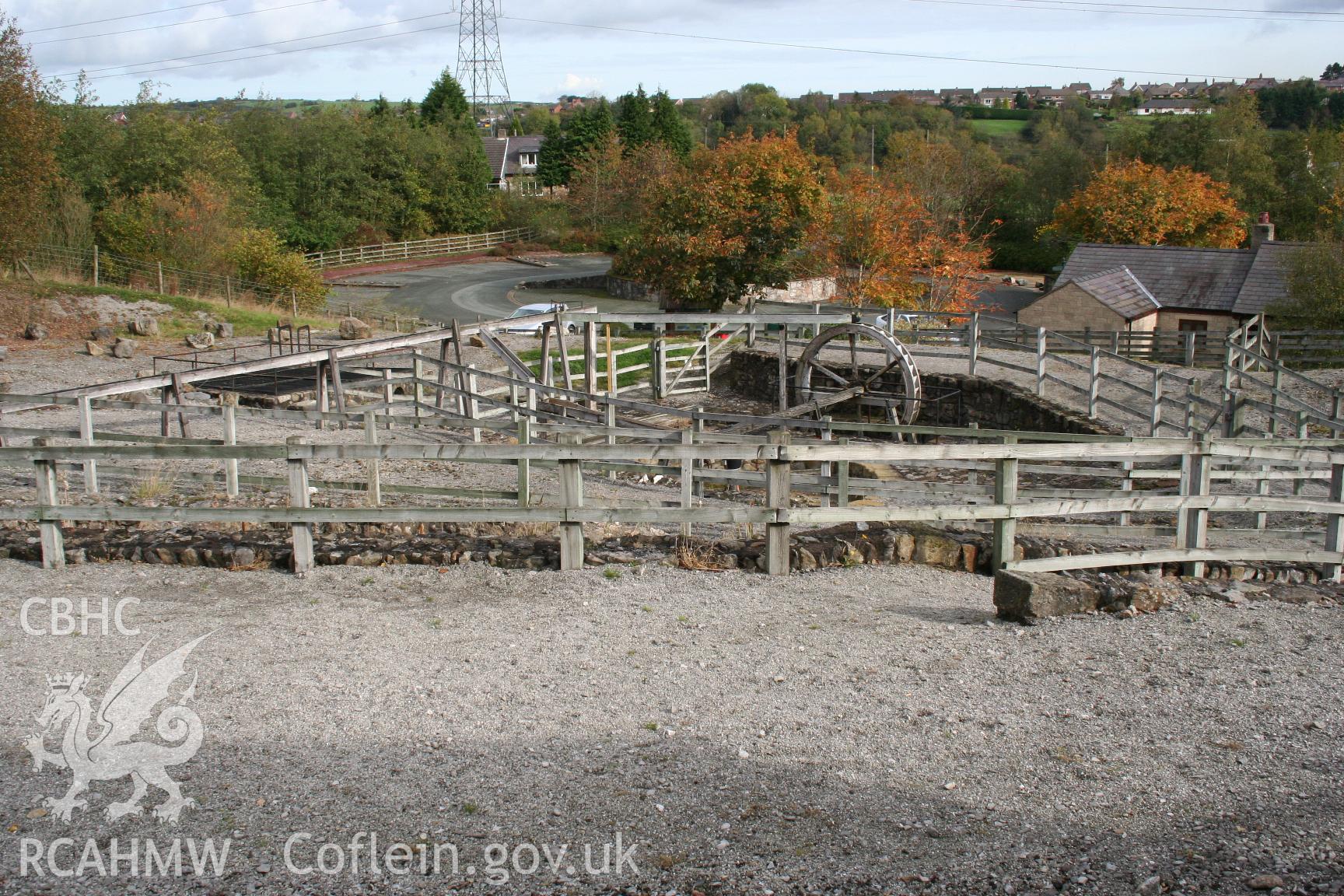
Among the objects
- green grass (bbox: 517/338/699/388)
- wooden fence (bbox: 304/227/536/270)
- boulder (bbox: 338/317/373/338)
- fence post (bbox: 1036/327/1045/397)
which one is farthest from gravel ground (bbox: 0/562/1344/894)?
wooden fence (bbox: 304/227/536/270)

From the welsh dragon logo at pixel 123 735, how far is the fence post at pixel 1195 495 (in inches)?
265

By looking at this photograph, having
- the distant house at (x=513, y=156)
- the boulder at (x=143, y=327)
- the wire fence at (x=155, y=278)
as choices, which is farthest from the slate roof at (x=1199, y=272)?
the distant house at (x=513, y=156)

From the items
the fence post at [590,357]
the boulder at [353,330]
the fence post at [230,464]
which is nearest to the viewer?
the fence post at [230,464]

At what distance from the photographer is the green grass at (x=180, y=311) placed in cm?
2912

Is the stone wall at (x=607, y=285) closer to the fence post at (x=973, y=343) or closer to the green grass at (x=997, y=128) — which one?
the fence post at (x=973, y=343)

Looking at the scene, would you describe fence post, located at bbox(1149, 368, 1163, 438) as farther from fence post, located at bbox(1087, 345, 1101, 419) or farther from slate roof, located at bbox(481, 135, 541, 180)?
slate roof, located at bbox(481, 135, 541, 180)

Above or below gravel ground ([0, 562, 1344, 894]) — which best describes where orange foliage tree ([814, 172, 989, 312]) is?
above

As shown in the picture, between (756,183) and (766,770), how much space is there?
113 feet

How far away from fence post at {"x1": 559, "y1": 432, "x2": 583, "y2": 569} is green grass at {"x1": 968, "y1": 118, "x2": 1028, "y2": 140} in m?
112

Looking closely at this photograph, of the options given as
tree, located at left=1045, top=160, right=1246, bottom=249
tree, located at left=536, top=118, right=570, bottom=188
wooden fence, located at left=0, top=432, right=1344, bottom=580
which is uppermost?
tree, located at left=536, top=118, right=570, bottom=188

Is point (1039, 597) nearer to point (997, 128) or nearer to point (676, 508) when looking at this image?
point (676, 508)

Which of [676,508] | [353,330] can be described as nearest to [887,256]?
[353,330]

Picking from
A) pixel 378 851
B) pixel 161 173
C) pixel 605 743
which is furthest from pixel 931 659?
pixel 161 173

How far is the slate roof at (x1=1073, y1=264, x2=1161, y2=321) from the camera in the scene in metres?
34.5
